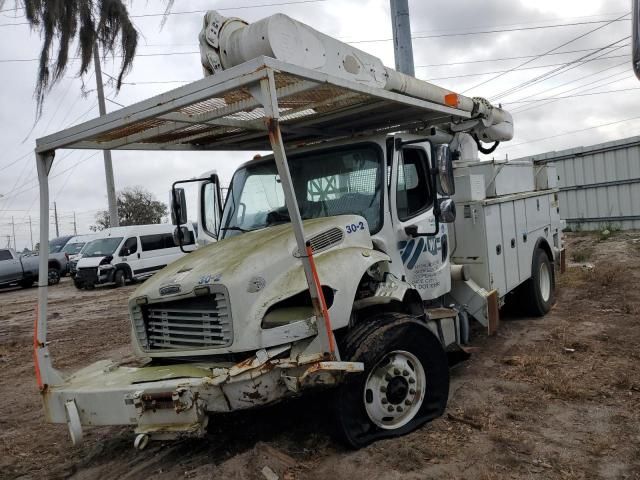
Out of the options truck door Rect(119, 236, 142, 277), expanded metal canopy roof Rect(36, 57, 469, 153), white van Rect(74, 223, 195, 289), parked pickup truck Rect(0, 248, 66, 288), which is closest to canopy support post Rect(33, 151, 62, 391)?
expanded metal canopy roof Rect(36, 57, 469, 153)

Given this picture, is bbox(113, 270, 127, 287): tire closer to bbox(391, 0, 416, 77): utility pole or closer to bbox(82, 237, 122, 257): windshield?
bbox(82, 237, 122, 257): windshield

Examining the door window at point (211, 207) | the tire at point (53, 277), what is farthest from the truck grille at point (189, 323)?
the tire at point (53, 277)

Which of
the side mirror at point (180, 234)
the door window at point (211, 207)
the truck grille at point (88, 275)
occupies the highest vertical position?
the door window at point (211, 207)

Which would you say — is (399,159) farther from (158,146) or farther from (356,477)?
(356,477)

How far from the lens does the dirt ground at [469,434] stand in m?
3.79

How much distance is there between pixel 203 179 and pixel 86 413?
9.20 feet

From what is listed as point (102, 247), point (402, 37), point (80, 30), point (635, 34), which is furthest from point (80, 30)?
point (635, 34)

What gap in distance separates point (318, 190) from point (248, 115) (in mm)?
988

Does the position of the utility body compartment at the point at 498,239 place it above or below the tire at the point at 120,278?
above

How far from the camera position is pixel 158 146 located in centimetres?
535

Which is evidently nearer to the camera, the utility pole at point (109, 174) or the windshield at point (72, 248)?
the utility pole at point (109, 174)

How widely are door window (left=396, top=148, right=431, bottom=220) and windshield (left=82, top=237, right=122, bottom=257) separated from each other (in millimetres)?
16389

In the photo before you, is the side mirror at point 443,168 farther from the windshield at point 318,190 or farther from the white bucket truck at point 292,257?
the windshield at point 318,190

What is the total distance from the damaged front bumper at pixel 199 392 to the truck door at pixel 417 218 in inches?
67.9
